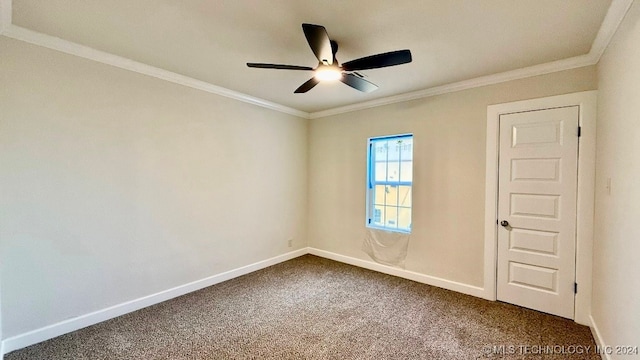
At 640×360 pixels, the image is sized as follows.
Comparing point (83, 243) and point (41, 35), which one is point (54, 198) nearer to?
point (83, 243)

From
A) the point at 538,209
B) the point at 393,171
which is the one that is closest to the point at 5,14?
the point at 393,171

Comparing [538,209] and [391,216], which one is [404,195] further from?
[538,209]

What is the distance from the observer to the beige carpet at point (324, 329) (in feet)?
6.98

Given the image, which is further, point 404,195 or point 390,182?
point 390,182

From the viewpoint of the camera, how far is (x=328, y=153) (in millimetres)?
4477

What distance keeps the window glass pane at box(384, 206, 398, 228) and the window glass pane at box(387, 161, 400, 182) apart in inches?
15.6

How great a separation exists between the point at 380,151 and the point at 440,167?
2.98 ft

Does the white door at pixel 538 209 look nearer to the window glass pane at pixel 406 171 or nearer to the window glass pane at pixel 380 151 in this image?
the window glass pane at pixel 406 171

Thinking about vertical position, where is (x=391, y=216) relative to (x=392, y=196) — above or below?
below

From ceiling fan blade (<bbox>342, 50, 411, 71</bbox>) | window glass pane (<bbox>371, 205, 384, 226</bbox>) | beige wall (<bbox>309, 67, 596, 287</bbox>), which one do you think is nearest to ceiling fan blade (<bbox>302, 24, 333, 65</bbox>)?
ceiling fan blade (<bbox>342, 50, 411, 71</bbox>)

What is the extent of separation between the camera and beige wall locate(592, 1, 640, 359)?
1.59 m

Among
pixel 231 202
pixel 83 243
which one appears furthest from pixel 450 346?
pixel 83 243

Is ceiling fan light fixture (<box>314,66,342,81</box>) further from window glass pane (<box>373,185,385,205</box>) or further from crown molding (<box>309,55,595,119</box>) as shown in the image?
window glass pane (<box>373,185,385,205</box>)

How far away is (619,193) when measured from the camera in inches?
72.1
